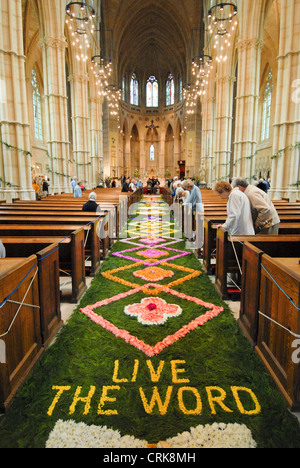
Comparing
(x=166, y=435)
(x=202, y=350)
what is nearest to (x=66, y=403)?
(x=166, y=435)

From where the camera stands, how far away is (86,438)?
200cm

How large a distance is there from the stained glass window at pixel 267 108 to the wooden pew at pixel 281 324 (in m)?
24.9

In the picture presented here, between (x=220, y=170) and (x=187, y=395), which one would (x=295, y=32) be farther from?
(x=187, y=395)

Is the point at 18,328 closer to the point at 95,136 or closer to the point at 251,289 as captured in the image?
the point at 251,289

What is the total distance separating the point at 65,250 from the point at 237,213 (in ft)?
9.12

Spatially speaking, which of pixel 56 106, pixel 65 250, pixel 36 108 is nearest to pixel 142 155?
pixel 36 108

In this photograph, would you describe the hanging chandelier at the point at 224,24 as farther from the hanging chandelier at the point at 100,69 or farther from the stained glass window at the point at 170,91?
the stained glass window at the point at 170,91

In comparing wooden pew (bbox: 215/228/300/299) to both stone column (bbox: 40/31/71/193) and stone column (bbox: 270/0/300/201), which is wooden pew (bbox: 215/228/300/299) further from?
stone column (bbox: 40/31/71/193)

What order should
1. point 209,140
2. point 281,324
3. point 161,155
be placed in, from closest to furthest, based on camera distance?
1. point 281,324
2. point 209,140
3. point 161,155

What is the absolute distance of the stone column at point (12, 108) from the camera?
9867 mm

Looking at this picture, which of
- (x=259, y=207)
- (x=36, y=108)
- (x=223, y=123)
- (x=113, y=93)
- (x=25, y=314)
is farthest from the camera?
(x=113, y=93)

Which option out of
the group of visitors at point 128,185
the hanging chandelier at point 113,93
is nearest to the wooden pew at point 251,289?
the group of visitors at point 128,185

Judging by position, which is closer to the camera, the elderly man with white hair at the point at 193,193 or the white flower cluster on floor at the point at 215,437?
the white flower cluster on floor at the point at 215,437
